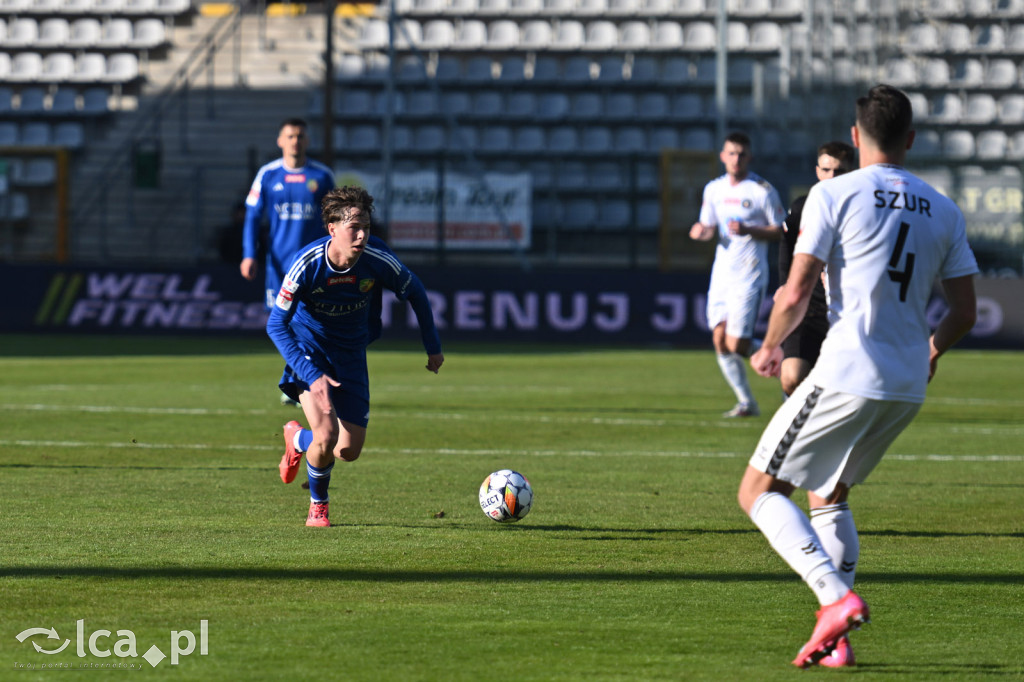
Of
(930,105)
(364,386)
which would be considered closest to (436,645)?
(364,386)

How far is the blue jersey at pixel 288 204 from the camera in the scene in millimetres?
12578

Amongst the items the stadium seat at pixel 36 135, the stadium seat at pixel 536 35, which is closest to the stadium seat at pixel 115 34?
the stadium seat at pixel 36 135

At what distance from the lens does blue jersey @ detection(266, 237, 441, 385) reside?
7.06 meters

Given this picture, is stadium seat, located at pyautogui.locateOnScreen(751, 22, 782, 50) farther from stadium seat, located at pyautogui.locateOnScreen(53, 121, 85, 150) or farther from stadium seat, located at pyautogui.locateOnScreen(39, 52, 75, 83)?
stadium seat, located at pyautogui.locateOnScreen(39, 52, 75, 83)

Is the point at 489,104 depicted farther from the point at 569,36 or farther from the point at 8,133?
the point at 8,133

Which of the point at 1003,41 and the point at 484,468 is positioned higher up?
the point at 1003,41

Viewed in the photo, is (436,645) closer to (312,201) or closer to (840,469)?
(840,469)

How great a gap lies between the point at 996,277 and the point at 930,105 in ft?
33.9

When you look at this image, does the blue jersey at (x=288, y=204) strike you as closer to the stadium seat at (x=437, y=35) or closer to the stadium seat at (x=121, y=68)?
the stadium seat at (x=437, y=35)

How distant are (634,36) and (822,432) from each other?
28.6 metres

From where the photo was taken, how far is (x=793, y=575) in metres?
6.22

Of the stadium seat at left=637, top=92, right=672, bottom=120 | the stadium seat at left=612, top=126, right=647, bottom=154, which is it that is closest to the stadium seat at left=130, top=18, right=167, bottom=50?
the stadium seat at left=612, top=126, right=647, bottom=154

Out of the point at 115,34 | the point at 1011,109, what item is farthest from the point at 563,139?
the point at 115,34

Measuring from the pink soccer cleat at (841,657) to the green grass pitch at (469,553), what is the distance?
0.16 ft
